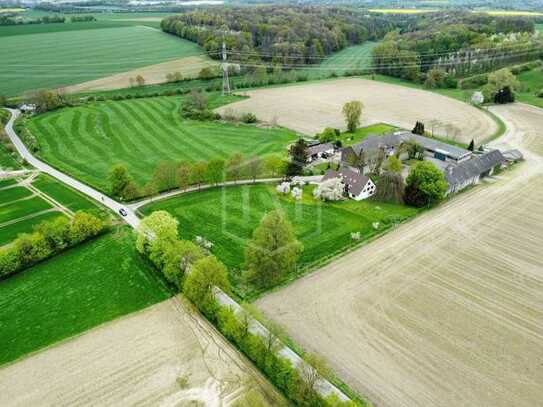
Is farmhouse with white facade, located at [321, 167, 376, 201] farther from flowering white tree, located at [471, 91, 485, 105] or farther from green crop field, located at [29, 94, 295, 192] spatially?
flowering white tree, located at [471, 91, 485, 105]

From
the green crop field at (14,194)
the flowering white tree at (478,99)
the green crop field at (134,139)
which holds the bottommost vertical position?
the green crop field at (14,194)

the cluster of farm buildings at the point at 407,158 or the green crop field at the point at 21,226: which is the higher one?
the cluster of farm buildings at the point at 407,158

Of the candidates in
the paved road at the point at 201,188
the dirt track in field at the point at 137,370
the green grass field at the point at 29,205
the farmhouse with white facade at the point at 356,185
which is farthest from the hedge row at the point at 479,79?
the dirt track in field at the point at 137,370

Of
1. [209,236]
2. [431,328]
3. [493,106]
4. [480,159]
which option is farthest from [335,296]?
[493,106]

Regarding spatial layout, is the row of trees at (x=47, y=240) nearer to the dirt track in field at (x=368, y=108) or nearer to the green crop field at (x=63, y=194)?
the green crop field at (x=63, y=194)

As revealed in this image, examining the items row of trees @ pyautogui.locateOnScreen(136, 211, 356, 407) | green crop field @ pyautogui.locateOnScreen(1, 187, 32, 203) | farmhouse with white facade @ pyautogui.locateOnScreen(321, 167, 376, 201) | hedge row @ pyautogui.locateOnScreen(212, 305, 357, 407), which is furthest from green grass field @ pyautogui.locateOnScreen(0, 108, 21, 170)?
farmhouse with white facade @ pyautogui.locateOnScreen(321, 167, 376, 201)

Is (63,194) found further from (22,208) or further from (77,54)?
(77,54)

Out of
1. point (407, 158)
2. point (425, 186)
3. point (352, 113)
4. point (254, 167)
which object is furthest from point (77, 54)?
point (425, 186)
